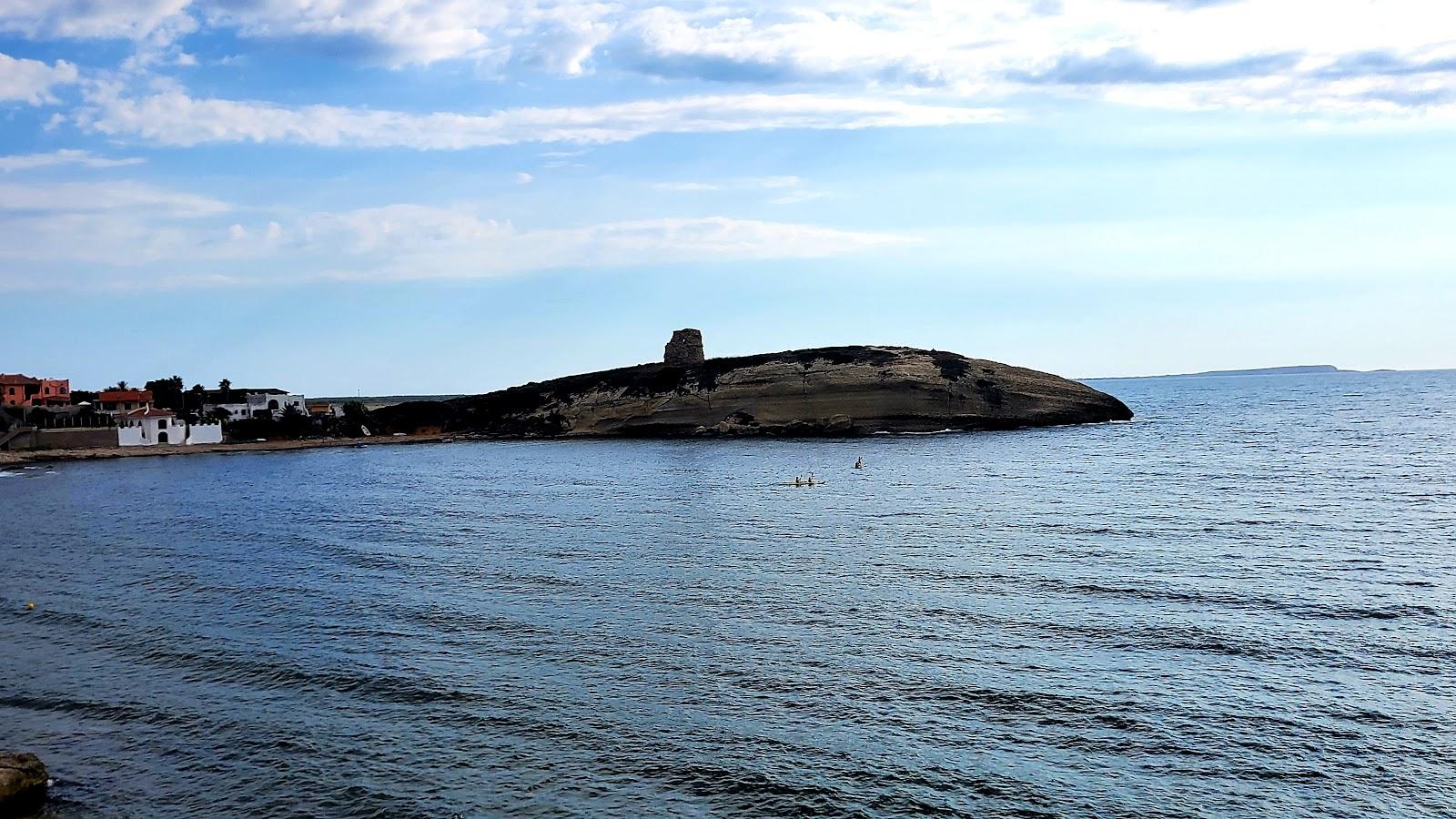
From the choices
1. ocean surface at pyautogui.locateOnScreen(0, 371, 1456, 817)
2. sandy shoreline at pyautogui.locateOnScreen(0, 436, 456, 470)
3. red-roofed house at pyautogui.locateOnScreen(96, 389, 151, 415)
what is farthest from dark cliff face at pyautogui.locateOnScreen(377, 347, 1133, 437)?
ocean surface at pyautogui.locateOnScreen(0, 371, 1456, 817)

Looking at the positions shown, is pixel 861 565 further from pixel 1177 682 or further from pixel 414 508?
pixel 414 508

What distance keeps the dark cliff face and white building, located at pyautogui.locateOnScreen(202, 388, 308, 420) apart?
36747mm

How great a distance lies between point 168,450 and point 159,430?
7810 mm

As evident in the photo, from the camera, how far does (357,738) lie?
18.4 m

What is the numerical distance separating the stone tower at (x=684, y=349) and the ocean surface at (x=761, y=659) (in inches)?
3403

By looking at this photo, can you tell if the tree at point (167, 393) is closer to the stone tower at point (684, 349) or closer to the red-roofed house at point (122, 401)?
the red-roofed house at point (122, 401)

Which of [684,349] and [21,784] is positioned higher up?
[684,349]

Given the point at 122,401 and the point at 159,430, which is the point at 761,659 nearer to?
the point at 159,430

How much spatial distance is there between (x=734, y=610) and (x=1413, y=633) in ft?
47.7

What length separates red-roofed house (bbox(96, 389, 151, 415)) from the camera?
137 metres

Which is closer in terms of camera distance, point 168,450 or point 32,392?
point 168,450

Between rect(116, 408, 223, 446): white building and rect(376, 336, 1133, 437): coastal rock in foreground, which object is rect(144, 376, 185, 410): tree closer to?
rect(116, 408, 223, 446): white building

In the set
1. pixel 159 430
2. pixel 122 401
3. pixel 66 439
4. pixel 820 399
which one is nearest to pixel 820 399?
pixel 820 399

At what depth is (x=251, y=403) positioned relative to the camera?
153m
